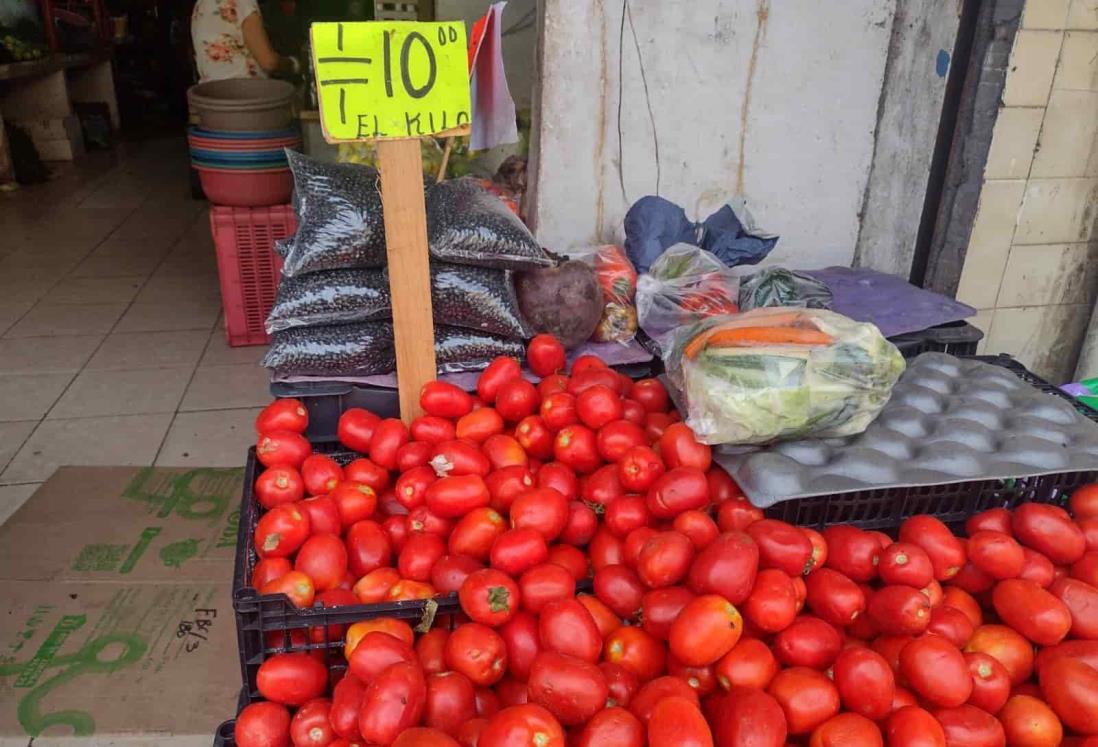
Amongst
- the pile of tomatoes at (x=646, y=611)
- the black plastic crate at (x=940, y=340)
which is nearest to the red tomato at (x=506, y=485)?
the pile of tomatoes at (x=646, y=611)

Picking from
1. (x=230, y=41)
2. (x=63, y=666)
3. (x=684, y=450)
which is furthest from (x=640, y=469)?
(x=230, y=41)

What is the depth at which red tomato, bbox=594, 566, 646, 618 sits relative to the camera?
Answer: 152 centimetres

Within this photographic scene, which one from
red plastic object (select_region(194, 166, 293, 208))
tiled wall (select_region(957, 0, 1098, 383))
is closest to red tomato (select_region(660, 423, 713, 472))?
tiled wall (select_region(957, 0, 1098, 383))

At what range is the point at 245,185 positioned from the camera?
176 inches

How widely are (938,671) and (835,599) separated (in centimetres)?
20

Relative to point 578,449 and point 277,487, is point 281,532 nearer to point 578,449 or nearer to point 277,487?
point 277,487

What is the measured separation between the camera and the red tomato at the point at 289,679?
4.64ft

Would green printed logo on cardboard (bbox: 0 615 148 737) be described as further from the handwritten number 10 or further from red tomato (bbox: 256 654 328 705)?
the handwritten number 10

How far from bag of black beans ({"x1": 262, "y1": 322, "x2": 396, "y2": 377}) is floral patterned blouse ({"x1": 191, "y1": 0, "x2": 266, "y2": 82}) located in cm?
426

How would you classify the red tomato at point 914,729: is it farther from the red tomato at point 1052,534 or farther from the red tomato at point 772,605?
the red tomato at point 1052,534

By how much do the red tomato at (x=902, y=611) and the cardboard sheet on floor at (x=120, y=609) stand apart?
6.15ft

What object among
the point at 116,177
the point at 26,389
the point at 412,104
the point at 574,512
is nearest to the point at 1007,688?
the point at 574,512

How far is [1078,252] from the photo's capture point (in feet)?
11.2

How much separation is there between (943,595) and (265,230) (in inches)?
155
